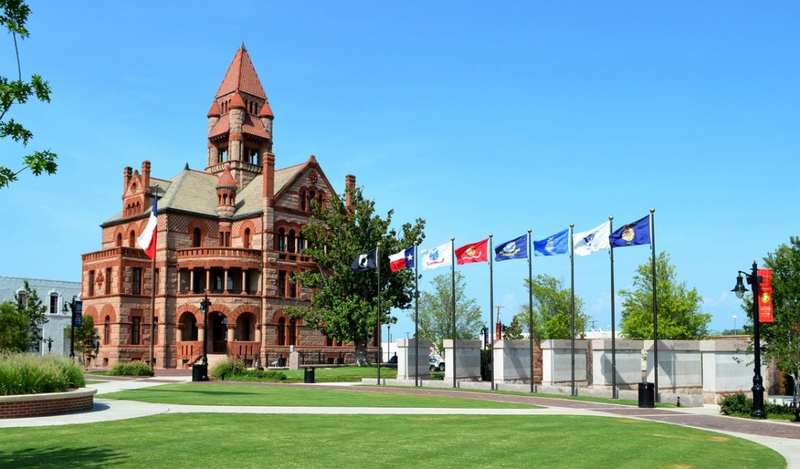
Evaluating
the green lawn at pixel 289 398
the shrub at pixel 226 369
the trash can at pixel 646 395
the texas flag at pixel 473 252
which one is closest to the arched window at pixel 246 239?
the shrub at pixel 226 369

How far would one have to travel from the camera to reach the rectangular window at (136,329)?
2680 inches

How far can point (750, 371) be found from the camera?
3394cm

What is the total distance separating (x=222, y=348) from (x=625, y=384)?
40.2m

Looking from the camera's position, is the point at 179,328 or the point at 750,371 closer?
the point at 750,371

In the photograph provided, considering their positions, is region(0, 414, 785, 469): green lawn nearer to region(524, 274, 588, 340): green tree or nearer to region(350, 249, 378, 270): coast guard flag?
region(350, 249, 378, 270): coast guard flag

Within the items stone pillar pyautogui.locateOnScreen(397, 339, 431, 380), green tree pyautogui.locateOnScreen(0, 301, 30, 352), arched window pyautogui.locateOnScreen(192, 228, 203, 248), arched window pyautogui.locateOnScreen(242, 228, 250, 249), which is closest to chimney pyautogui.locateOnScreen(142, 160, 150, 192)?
arched window pyautogui.locateOnScreen(192, 228, 203, 248)

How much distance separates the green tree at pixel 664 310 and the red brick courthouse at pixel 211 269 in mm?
26907

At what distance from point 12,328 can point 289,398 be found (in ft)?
123

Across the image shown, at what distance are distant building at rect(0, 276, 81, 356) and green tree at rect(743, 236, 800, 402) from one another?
7450cm

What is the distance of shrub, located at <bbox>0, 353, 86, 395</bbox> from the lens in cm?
2075

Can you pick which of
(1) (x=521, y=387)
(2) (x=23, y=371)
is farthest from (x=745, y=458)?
(1) (x=521, y=387)

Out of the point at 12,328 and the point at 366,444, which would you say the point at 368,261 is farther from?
the point at 366,444

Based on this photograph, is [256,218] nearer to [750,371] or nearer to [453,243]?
[453,243]

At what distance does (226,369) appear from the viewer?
150ft
